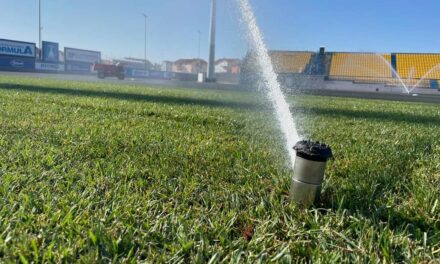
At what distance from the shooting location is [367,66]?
37188 mm

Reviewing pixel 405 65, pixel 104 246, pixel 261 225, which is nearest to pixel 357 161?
pixel 261 225

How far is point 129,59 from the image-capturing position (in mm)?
76875

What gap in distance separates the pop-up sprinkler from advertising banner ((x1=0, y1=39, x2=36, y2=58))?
43206mm

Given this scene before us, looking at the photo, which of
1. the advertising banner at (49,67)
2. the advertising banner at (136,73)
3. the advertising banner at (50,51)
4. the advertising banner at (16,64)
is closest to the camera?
the advertising banner at (16,64)

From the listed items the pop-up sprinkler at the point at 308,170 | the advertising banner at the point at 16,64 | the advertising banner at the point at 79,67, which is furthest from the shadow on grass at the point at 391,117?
the advertising banner at the point at 79,67

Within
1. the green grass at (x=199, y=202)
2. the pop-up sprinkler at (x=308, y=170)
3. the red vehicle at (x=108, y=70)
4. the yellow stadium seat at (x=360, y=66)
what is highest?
the yellow stadium seat at (x=360, y=66)

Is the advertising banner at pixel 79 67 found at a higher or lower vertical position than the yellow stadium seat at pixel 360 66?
lower

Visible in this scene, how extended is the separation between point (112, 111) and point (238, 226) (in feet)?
14.3

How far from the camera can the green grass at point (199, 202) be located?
1.41m

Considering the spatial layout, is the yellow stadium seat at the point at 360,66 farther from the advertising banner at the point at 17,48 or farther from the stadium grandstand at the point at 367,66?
the advertising banner at the point at 17,48

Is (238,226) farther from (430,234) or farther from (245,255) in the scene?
(430,234)

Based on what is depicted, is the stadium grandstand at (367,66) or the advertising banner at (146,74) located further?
the advertising banner at (146,74)

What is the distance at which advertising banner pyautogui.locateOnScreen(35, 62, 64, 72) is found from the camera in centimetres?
3974

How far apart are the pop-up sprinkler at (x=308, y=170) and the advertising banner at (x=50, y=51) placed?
4724 centimetres
